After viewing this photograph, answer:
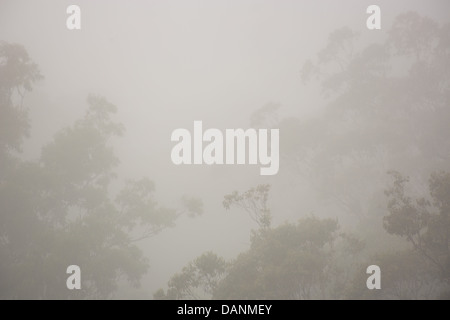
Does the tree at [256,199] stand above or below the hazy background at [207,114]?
below

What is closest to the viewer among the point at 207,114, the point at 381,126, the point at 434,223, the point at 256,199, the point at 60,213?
the point at 434,223

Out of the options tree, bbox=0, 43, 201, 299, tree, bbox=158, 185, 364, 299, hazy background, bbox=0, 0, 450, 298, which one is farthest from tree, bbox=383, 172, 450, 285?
tree, bbox=0, 43, 201, 299

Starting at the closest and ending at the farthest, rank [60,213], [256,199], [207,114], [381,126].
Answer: [256,199], [60,213], [381,126], [207,114]

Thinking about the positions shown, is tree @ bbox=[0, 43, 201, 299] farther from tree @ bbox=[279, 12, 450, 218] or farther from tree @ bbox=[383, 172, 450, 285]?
tree @ bbox=[279, 12, 450, 218]

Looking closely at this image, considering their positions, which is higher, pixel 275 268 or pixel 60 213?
pixel 60 213

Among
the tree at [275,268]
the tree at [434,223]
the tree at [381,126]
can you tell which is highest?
the tree at [381,126]

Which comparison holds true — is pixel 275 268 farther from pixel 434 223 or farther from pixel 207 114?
pixel 207 114

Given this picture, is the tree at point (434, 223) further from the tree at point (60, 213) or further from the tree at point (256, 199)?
the tree at point (60, 213)

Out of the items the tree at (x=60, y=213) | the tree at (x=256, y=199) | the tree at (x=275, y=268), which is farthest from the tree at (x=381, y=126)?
the tree at (x=60, y=213)

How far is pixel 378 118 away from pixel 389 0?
49873mm

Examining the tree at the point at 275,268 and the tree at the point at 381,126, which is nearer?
the tree at the point at 275,268

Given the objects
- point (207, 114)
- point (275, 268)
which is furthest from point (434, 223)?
point (207, 114)

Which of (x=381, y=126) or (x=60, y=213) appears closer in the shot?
(x=60, y=213)
